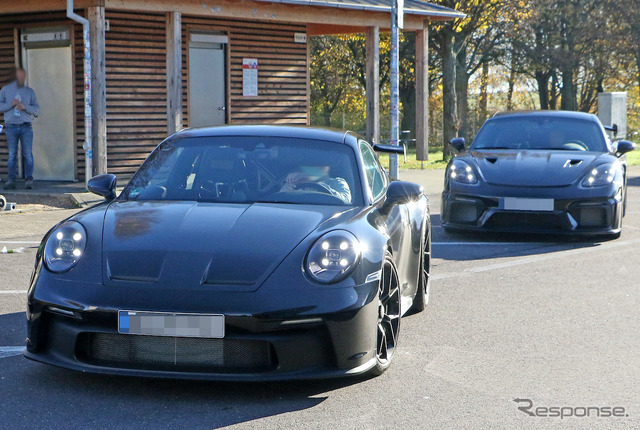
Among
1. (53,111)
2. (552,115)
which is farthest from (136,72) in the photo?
(552,115)

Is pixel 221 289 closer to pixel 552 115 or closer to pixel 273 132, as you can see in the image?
pixel 273 132

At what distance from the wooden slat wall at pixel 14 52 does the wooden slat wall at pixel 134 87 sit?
48cm

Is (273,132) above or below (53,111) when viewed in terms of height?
below

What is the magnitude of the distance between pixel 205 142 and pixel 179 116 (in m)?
10.6

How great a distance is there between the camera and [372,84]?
20.2 meters

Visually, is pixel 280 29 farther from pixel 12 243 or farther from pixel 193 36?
pixel 12 243

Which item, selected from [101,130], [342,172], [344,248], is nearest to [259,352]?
[344,248]

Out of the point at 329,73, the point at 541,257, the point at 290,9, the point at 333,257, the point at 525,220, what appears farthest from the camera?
the point at 329,73

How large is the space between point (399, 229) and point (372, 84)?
48.1ft

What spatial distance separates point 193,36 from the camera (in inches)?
736

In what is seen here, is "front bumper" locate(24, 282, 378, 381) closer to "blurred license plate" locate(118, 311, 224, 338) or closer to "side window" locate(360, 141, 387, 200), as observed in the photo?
"blurred license plate" locate(118, 311, 224, 338)

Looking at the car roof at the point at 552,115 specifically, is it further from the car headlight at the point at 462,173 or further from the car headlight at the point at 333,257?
the car headlight at the point at 333,257

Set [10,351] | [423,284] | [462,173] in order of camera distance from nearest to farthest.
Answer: [10,351]
[423,284]
[462,173]

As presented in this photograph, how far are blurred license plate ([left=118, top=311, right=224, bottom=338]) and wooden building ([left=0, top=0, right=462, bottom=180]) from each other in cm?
1107
